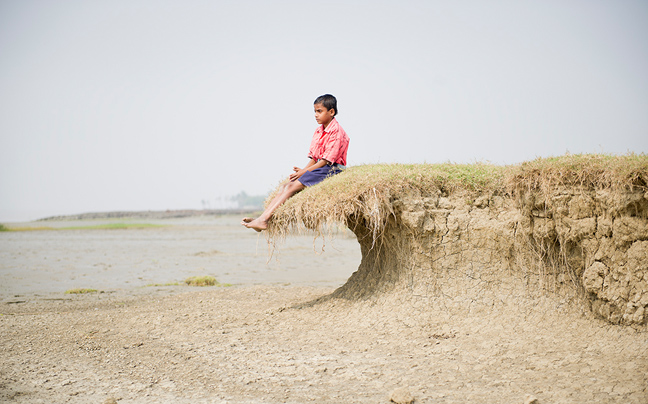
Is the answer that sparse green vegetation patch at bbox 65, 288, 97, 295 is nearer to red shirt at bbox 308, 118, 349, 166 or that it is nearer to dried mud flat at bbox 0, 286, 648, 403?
dried mud flat at bbox 0, 286, 648, 403

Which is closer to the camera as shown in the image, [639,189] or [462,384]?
[462,384]

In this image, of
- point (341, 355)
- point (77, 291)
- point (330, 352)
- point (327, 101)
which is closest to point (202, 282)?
point (77, 291)

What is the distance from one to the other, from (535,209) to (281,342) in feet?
11.3

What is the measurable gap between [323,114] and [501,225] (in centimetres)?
296

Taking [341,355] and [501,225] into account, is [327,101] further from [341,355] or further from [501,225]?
[341,355]

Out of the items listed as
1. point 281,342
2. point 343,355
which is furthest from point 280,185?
point 343,355

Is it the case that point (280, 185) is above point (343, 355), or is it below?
above

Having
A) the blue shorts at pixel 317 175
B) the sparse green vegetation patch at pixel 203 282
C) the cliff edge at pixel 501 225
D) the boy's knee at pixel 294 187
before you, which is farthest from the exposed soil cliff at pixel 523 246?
the sparse green vegetation patch at pixel 203 282

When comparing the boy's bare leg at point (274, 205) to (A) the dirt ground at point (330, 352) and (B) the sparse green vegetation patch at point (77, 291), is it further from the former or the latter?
(B) the sparse green vegetation patch at point (77, 291)

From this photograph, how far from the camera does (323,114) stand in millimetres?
7090

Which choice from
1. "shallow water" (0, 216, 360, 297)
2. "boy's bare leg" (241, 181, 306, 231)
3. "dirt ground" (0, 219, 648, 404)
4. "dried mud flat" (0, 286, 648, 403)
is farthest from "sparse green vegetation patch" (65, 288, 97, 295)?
"boy's bare leg" (241, 181, 306, 231)

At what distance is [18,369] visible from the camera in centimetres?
528

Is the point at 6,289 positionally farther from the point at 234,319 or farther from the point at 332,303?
the point at 332,303

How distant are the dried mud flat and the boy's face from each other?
8.81 ft
